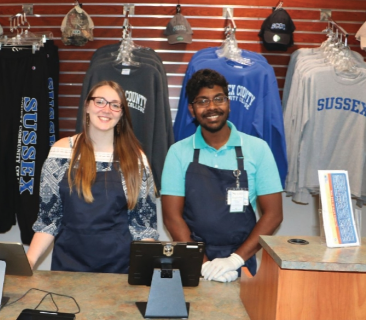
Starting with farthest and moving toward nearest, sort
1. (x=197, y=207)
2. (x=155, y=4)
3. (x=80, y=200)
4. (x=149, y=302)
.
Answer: (x=155, y=4)
(x=197, y=207)
(x=80, y=200)
(x=149, y=302)

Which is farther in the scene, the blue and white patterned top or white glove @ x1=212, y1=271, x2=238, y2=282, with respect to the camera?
the blue and white patterned top

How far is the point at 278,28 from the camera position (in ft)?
13.0

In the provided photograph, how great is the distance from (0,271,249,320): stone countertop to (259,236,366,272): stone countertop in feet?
1.16

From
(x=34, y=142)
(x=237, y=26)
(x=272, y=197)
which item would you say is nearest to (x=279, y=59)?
(x=237, y=26)

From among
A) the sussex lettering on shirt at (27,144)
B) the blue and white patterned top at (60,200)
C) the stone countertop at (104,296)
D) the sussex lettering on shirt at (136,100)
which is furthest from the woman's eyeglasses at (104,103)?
the sussex lettering on shirt at (27,144)

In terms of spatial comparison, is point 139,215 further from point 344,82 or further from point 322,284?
point 344,82

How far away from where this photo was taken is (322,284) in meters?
1.65

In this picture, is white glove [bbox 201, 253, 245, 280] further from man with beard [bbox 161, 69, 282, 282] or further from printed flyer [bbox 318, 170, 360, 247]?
printed flyer [bbox 318, 170, 360, 247]

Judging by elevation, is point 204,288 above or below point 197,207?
below

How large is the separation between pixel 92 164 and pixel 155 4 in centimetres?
208

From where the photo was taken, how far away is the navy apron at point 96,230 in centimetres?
267

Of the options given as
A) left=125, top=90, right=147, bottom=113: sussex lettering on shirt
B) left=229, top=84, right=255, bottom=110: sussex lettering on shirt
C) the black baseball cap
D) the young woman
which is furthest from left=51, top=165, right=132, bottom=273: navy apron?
the black baseball cap

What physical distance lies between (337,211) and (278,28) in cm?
247

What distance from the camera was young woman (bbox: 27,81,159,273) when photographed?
2.68 meters
